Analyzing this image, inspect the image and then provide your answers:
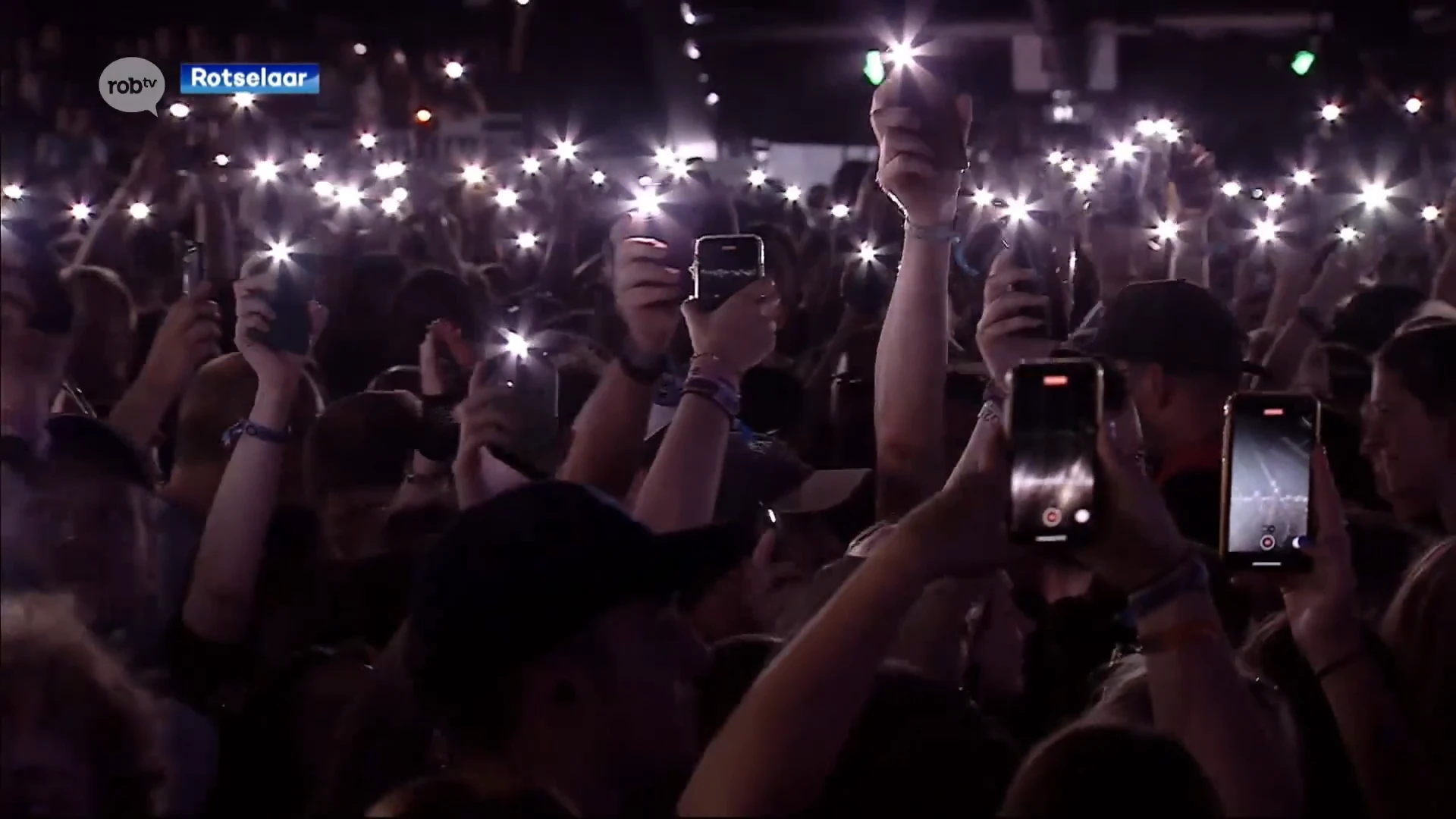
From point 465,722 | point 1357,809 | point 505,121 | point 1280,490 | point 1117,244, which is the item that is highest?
point 505,121

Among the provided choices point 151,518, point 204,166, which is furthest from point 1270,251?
point 151,518

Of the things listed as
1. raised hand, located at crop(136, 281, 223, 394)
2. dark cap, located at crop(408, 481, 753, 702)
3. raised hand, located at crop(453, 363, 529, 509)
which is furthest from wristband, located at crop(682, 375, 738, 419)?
raised hand, located at crop(136, 281, 223, 394)

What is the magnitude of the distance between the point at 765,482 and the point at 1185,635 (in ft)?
4.12

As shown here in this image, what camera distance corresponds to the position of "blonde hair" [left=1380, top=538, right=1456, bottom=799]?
2467mm

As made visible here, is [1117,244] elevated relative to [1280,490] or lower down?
elevated

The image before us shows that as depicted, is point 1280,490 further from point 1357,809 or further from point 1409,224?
point 1409,224

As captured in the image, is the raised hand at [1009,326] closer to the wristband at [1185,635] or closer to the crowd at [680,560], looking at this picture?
the crowd at [680,560]

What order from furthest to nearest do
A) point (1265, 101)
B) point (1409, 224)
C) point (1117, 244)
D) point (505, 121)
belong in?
point (1265, 101), point (505, 121), point (1409, 224), point (1117, 244)

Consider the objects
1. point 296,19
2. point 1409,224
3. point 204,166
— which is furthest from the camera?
point 296,19

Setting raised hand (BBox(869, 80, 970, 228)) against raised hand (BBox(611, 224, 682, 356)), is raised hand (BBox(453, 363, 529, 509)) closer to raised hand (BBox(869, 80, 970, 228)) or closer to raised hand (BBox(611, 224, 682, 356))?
raised hand (BBox(611, 224, 682, 356))

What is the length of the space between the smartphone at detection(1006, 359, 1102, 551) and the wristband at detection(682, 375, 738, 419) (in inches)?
32.1

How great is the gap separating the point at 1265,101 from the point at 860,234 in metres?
11.5

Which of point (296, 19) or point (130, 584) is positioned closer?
point (130, 584)

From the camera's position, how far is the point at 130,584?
2.61m
